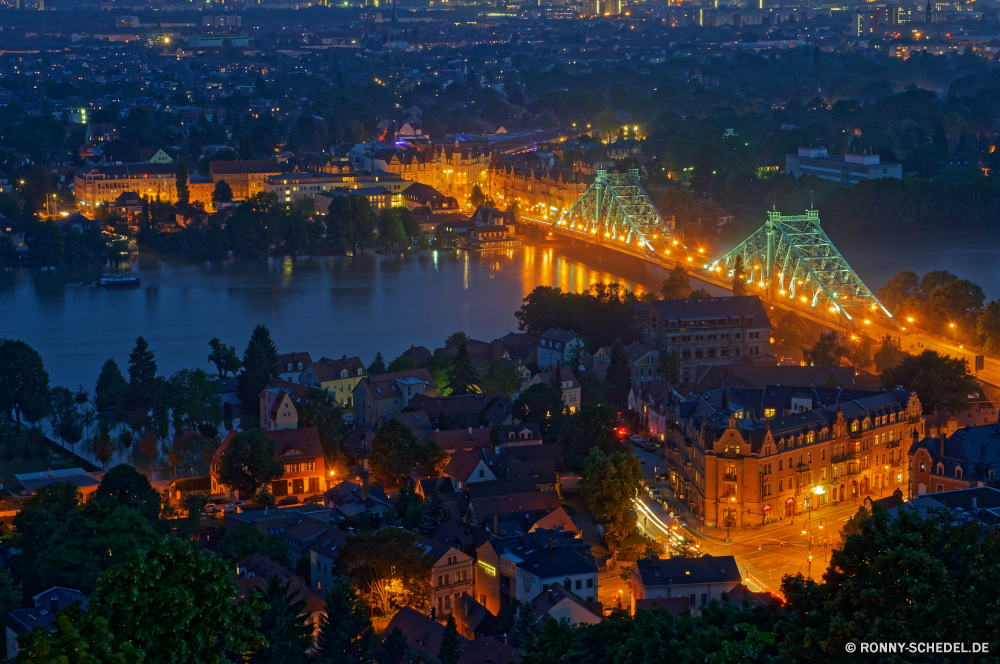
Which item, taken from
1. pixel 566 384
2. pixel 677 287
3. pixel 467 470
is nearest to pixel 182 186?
pixel 677 287

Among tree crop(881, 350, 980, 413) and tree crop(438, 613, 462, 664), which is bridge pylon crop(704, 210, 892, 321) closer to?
tree crop(881, 350, 980, 413)

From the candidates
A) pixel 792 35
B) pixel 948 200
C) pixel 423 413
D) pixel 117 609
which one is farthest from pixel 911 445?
pixel 792 35

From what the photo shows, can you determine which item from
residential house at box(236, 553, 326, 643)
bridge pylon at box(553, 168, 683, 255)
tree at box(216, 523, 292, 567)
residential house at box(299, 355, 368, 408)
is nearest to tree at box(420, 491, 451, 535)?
tree at box(216, 523, 292, 567)

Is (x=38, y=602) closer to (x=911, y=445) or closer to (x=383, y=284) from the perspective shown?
(x=911, y=445)

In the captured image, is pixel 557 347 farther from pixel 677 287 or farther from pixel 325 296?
pixel 325 296

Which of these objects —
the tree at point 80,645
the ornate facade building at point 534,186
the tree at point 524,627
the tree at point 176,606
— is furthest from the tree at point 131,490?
the ornate facade building at point 534,186

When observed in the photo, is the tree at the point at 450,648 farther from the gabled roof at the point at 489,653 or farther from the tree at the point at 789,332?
the tree at the point at 789,332
